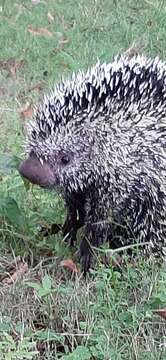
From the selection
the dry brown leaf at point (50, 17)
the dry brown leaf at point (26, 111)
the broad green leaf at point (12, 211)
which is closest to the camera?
the broad green leaf at point (12, 211)

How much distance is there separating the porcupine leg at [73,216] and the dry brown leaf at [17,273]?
315 millimetres

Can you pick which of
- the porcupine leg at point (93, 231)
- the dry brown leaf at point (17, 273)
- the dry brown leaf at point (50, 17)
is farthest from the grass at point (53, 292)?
the dry brown leaf at point (50, 17)

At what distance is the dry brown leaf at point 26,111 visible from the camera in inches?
240

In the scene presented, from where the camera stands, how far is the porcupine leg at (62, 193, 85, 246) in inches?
167

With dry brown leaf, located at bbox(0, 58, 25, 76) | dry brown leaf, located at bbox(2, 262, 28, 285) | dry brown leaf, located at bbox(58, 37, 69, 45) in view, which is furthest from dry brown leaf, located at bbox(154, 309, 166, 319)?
dry brown leaf, located at bbox(58, 37, 69, 45)

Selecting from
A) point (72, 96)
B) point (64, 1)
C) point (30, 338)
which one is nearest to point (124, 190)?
point (72, 96)

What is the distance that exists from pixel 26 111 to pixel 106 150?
2.26 metres

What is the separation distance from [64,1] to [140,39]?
133 centimetres

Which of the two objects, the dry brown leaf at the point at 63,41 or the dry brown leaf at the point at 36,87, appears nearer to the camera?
the dry brown leaf at the point at 36,87

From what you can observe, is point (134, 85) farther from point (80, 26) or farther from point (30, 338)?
point (80, 26)

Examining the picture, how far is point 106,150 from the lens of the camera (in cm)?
400

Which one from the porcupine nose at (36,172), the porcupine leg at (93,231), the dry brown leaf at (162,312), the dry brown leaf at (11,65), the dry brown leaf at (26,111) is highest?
the dry brown leaf at (11,65)

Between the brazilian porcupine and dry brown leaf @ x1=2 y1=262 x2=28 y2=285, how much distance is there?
1.05 ft

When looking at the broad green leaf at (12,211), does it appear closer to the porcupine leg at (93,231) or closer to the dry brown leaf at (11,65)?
the porcupine leg at (93,231)
